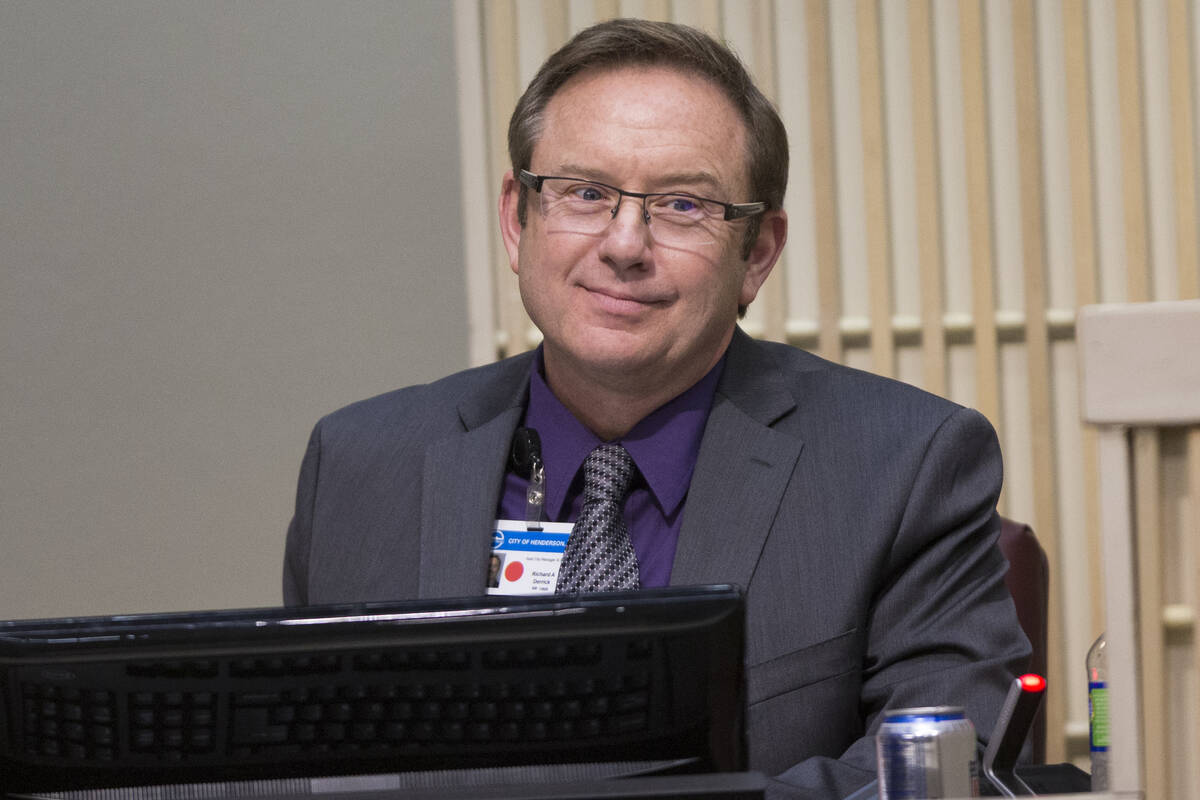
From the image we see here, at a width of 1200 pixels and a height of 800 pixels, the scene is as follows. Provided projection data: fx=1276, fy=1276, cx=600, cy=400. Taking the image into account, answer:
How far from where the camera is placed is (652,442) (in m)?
1.83

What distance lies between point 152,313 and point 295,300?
0.37 meters

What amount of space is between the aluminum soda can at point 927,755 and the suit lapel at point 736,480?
2.37 feet

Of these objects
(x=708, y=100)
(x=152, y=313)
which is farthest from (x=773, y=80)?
(x=152, y=313)

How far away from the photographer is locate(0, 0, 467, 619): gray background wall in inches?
129

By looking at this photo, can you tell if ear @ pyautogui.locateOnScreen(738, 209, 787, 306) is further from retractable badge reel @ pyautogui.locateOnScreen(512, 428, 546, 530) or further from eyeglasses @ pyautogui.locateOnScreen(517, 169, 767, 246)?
retractable badge reel @ pyautogui.locateOnScreen(512, 428, 546, 530)

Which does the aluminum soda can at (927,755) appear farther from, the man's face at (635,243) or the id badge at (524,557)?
the man's face at (635,243)

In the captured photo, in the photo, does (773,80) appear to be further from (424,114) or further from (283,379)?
(283,379)

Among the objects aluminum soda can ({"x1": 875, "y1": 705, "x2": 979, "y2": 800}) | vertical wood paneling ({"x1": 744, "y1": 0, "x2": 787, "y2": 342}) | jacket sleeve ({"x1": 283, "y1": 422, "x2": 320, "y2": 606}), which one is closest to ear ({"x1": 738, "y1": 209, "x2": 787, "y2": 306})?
jacket sleeve ({"x1": 283, "y1": 422, "x2": 320, "y2": 606})

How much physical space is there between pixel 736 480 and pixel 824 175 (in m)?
1.68

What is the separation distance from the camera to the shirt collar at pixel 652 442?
1.79 metres

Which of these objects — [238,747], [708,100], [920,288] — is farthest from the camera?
[920,288]

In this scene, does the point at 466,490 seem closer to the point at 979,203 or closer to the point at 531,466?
the point at 531,466

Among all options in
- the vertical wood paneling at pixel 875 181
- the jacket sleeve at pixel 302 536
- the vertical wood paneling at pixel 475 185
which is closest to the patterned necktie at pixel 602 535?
the jacket sleeve at pixel 302 536

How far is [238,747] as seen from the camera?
0.83 meters
